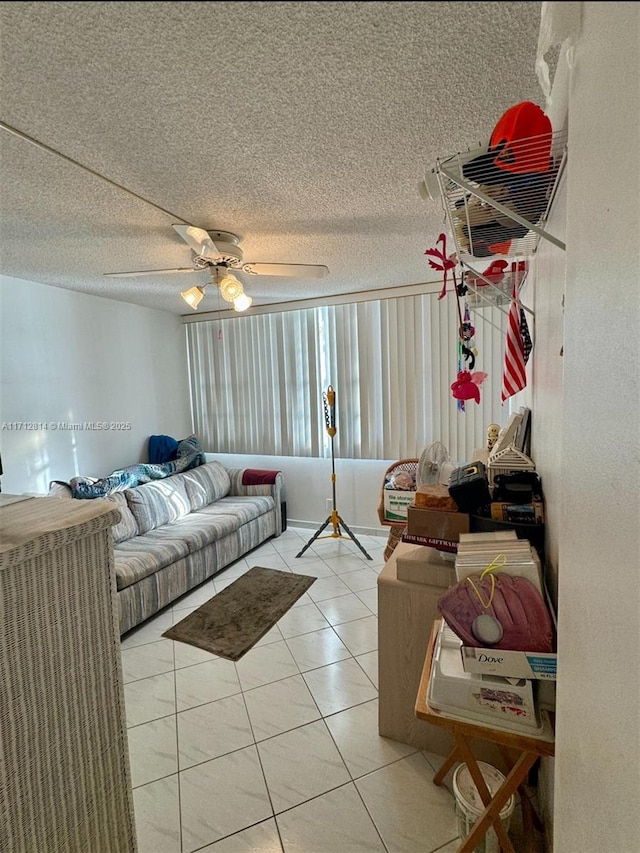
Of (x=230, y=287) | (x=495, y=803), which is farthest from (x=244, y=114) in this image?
(x=495, y=803)

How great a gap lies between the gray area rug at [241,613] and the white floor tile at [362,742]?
734 mm

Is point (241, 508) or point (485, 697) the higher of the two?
point (485, 697)

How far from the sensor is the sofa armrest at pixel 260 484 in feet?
13.4

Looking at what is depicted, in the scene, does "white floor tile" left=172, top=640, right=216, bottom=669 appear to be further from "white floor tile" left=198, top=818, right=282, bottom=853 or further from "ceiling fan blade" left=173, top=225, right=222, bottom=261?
"ceiling fan blade" left=173, top=225, right=222, bottom=261

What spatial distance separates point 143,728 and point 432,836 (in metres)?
1.27

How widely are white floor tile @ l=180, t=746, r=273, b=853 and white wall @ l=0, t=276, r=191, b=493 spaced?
2.31 m

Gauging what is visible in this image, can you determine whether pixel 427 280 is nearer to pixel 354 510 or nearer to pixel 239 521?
pixel 354 510

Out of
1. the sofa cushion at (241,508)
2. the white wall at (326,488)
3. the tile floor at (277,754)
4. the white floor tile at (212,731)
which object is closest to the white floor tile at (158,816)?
the tile floor at (277,754)

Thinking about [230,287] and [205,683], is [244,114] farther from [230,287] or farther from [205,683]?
[205,683]

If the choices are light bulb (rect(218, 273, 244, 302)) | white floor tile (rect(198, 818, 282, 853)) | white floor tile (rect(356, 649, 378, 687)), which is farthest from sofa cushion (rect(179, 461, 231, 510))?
white floor tile (rect(198, 818, 282, 853))

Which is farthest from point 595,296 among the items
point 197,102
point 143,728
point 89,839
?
point 143,728

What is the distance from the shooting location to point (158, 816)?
1431 millimetres

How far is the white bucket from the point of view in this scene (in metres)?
1.20

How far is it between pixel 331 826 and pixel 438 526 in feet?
3.63
